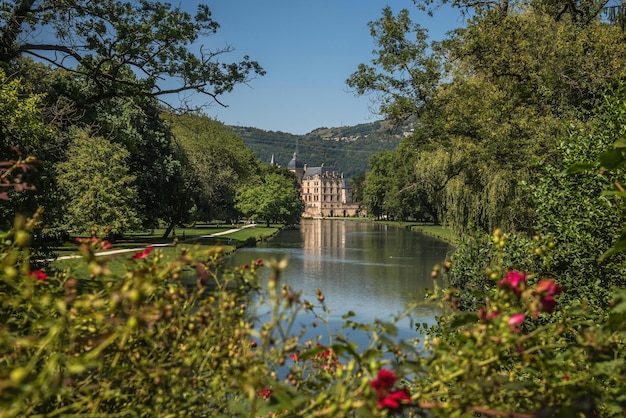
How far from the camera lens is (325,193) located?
490 feet

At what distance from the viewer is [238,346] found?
205cm

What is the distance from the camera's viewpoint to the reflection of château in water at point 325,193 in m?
145

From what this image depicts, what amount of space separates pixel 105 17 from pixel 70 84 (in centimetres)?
143

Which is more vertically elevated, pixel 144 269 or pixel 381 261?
pixel 144 269

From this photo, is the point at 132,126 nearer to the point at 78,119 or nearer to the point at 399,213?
the point at 78,119

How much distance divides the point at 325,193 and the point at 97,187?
124966 mm

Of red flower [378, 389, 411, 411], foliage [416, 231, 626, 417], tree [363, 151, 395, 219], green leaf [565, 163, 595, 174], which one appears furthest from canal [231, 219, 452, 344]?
tree [363, 151, 395, 219]

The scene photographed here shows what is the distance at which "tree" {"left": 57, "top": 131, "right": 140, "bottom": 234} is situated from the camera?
24.9 meters

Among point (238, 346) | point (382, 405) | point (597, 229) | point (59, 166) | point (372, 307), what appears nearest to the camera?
point (382, 405)

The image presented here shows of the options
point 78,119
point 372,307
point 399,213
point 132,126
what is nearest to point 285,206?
point 399,213

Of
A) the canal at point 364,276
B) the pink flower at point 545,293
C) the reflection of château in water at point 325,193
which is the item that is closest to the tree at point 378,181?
the canal at point 364,276

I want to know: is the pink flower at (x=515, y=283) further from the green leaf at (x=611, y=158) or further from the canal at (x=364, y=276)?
the canal at (x=364, y=276)

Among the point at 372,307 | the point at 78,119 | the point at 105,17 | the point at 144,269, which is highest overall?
the point at 105,17

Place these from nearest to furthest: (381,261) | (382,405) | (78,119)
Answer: (382,405), (78,119), (381,261)
